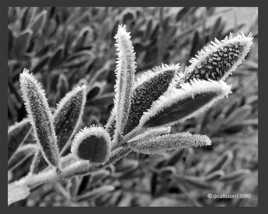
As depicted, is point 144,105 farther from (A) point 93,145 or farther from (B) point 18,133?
(B) point 18,133

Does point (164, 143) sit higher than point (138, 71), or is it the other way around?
point (138, 71)

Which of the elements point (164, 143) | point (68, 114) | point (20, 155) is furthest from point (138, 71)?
point (164, 143)

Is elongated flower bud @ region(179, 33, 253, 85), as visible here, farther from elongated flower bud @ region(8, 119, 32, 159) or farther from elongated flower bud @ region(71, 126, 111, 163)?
elongated flower bud @ region(8, 119, 32, 159)

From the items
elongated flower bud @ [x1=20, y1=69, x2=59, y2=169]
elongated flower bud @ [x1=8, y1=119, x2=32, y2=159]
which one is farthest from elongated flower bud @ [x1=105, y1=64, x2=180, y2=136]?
elongated flower bud @ [x1=8, y1=119, x2=32, y2=159]

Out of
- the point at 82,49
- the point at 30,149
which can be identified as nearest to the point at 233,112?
the point at 82,49

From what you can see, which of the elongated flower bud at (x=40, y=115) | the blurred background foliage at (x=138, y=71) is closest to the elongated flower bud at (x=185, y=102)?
the elongated flower bud at (x=40, y=115)

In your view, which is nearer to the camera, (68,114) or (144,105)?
(144,105)

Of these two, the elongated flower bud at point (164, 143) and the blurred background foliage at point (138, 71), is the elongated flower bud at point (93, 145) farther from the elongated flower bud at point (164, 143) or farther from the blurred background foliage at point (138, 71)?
the blurred background foliage at point (138, 71)
